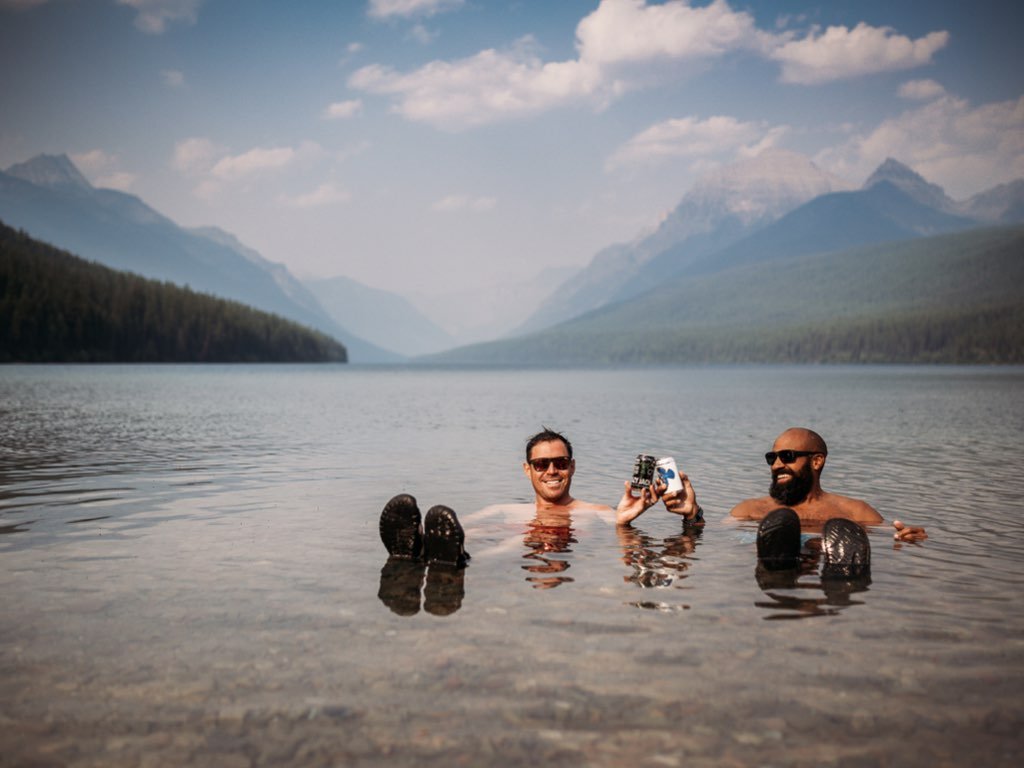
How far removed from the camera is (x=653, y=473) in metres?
11.6

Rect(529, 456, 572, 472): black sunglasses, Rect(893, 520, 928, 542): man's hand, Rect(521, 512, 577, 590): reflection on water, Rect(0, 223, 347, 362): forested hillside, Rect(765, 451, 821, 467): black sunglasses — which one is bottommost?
Rect(521, 512, 577, 590): reflection on water

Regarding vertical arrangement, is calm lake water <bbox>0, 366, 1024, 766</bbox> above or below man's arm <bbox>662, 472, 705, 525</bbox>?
below

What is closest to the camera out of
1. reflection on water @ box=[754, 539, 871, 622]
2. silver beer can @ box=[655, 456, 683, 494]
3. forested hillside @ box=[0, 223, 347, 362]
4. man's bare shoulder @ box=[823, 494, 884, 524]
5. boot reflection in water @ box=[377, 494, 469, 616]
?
reflection on water @ box=[754, 539, 871, 622]

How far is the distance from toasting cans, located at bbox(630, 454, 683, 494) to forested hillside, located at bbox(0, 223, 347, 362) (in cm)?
15680

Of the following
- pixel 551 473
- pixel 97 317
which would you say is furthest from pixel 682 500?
pixel 97 317

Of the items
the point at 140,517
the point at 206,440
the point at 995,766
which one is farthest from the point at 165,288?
the point at 995,766

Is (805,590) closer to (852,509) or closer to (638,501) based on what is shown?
(638,501)

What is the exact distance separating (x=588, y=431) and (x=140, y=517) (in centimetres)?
2465

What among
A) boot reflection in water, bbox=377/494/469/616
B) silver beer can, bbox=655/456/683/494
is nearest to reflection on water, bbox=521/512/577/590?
boot reflection in water, bbox=377/494/469/616

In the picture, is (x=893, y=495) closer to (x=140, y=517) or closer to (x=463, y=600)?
(x=463, y=600)

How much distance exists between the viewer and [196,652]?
25.0 feet

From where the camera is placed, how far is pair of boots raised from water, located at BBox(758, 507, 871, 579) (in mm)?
10453

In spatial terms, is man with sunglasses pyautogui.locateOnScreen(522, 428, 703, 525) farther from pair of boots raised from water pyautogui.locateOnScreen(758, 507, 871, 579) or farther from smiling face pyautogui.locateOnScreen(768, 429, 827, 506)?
pair of boots raised from water pyautogui.locateOnScreen(758, 507, 871, 579)

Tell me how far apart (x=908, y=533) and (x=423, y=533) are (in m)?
7.44
